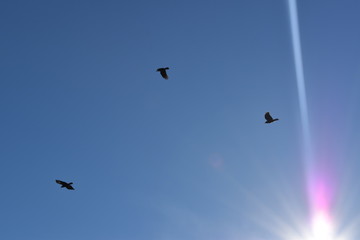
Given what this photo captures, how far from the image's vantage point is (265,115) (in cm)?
5634

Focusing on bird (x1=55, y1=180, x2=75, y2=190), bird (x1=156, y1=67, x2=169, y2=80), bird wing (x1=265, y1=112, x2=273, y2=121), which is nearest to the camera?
bird (x1=156, y1=67, x2=169, y2=80)

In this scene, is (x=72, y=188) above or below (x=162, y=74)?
below

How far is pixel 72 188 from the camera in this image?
5609 centimetres

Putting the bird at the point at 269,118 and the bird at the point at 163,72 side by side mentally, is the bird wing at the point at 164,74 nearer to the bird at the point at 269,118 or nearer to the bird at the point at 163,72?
the bird at the point at 163,72

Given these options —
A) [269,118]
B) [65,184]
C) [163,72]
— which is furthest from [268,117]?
[65,184]

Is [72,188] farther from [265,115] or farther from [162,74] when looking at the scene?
[265,115]

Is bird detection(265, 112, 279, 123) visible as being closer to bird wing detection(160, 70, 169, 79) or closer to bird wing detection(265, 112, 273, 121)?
bird wing detection(265, 112, 273, 121)

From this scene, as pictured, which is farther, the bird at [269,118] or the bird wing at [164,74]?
the bird at [269,118]

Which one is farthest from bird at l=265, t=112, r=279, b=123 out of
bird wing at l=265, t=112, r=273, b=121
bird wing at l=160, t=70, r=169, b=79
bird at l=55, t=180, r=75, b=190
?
bird at l=55, t=180, r=75, b=190

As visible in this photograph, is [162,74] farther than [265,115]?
No

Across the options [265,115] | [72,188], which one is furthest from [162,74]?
[72,188]

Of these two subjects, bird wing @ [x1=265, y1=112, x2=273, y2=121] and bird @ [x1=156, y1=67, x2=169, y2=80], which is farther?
bird wing @ [x1=265, y1=112, x2=273, y2=121]

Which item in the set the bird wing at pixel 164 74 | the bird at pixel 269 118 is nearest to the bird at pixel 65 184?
the bird wing at pixel 164 74

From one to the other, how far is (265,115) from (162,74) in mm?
12946
